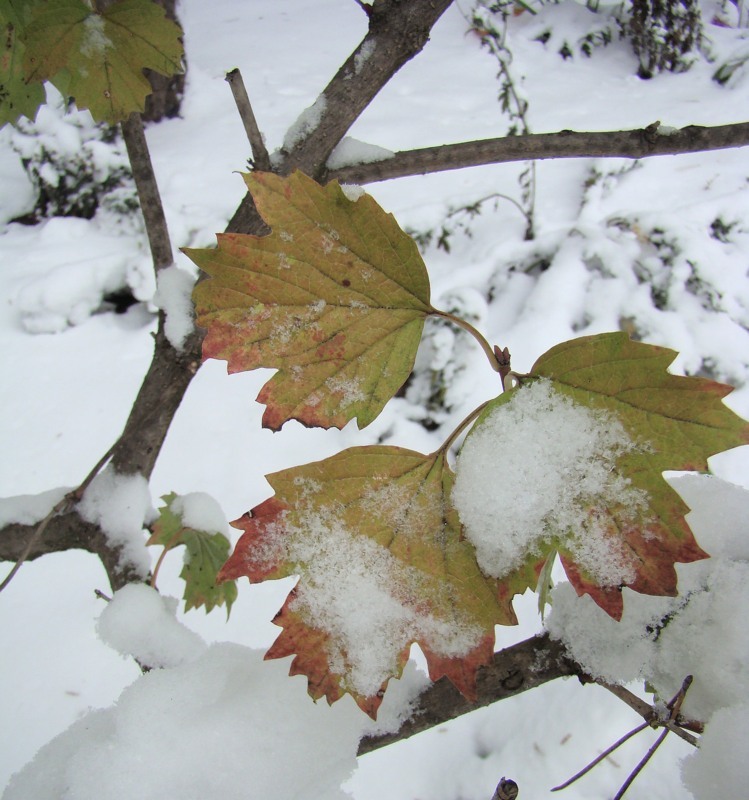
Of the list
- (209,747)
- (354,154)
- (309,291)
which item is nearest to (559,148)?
(354,154)

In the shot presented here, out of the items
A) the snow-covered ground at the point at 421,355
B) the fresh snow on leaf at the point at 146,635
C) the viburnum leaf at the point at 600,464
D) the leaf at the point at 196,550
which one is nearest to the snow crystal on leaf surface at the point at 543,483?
the viburnum leaf at the point at 600,464

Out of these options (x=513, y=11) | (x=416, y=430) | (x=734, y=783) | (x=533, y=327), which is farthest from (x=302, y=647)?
(x=513, y=11)

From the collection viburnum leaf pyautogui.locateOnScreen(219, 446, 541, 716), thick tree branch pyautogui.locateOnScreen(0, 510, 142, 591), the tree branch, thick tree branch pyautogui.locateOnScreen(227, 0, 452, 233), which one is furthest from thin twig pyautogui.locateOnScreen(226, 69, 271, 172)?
thick tree branch pyautogui.locateOnScreen(0, 510, 142, 591)

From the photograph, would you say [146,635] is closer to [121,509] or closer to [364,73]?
[121,509]

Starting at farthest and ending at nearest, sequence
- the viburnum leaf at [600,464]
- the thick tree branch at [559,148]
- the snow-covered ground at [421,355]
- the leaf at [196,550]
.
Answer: the snow-covered ground at [421,355] < the leaf at [196,550] < the thick tree branch at [559,148] < the viburnum leaf at [600,464]

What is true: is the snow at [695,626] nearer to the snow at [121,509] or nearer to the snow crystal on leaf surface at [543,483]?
the snow crystal on leaf surface at [543,483]

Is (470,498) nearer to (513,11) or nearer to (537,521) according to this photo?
(537,521)
